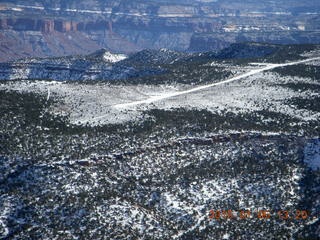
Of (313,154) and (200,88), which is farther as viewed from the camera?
(200,88)

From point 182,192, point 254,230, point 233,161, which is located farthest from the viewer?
point 233,161

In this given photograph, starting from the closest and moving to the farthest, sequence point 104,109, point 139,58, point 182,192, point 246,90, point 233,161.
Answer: point 182,192 → point 233,161 → point 104,109 → point 246,90 → point 139,58

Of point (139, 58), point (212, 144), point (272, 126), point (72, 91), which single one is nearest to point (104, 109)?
point (72, 91)

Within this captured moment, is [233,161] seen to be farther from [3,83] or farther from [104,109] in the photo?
[3,83]
